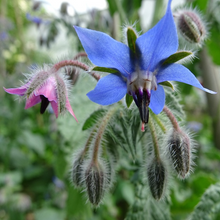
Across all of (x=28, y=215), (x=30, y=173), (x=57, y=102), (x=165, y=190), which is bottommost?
(x=28, y=215)

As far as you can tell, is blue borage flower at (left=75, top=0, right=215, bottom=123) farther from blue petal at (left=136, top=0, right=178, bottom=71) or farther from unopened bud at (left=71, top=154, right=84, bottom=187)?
unopened bud at (left=71, top=154, right=84, bottom=187)

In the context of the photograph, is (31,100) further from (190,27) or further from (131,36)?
(190,27)

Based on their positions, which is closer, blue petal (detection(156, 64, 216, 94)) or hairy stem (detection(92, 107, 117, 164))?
blue petal (detection(156, 64, 216, 94))

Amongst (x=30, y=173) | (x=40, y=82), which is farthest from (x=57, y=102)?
(x=30, y=173)

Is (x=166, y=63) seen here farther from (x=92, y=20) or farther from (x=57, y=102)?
(x=92, y=20)

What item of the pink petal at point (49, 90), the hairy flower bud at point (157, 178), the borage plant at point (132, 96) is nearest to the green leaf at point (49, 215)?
the borage plant at point (132, 96)

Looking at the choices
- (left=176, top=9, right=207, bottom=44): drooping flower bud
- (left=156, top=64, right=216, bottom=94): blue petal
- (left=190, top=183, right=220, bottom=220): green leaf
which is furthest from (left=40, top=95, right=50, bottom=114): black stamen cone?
(left=190, top=183, right=220, bottom=220): green leaf

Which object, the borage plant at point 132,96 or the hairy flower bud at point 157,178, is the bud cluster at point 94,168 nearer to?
the borage plant at point 132,96
